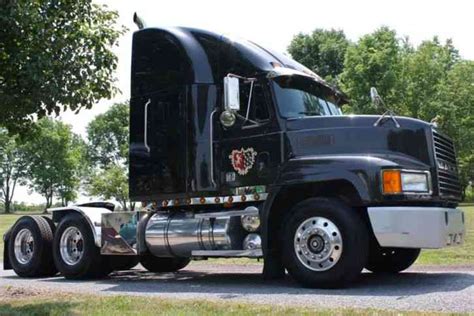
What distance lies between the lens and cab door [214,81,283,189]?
8789mm

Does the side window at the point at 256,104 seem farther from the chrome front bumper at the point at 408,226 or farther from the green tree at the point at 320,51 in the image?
the green tree at the point at 320,51

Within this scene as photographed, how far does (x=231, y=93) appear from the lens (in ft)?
28.4

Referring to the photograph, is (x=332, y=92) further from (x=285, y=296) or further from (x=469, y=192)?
(x=469, y=192)

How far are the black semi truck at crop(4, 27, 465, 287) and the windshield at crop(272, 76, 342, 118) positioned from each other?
0.02 metres

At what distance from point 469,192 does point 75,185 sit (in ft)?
175

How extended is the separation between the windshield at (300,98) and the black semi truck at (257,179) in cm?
2

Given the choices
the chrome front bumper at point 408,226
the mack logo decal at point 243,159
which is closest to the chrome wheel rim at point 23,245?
the mack logo decal at point 243,159

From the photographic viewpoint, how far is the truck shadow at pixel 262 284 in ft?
25.4

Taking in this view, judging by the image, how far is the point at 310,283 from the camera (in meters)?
7.99

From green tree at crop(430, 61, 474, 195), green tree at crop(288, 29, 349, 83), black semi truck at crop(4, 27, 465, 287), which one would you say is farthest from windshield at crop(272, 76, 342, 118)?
green tree at crop(288, 29, 349, 83)

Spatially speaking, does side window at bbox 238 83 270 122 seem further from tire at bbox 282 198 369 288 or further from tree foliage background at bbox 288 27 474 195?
tree foliage background at bbox 288 27 474 195

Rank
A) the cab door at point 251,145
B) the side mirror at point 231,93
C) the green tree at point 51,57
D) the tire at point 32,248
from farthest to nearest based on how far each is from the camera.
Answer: the tire at point 32,248 < the cab door at point 251,145 < the side mirror at point 231,93 < the green tree at point 51,57

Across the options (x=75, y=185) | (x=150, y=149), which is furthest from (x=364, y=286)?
(x=75, y=185)

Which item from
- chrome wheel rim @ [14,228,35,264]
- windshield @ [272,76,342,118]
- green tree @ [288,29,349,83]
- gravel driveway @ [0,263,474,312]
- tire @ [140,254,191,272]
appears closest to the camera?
gravel driveway @ [0,263,474,312]
